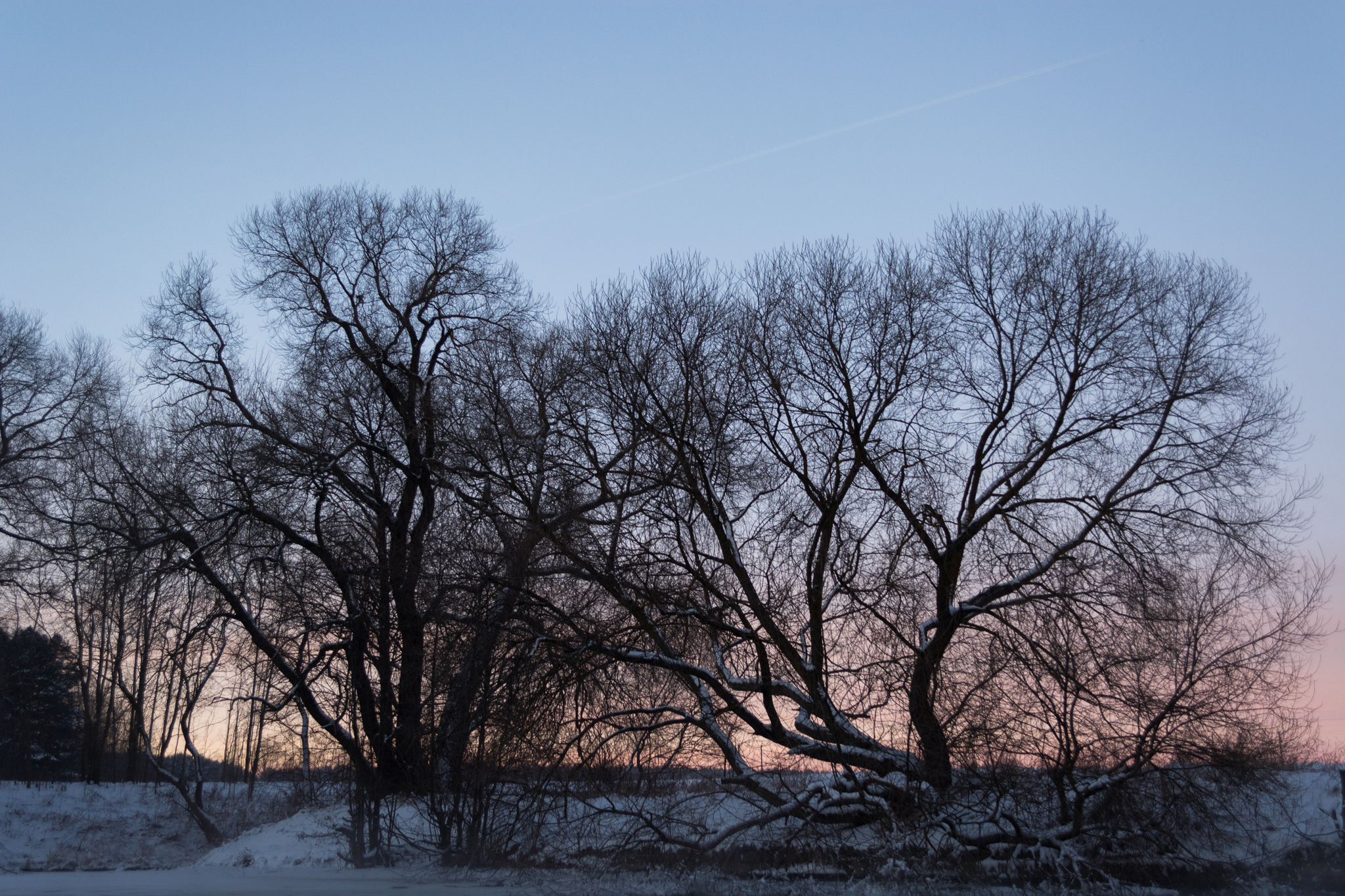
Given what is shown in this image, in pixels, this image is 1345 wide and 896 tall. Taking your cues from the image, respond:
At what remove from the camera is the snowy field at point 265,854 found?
385 inches

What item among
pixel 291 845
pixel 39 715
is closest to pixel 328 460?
pixel 291 845

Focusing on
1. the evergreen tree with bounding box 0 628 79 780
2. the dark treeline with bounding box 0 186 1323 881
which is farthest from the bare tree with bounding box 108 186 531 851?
the evergreen tree with bounding box 0 628 79 780

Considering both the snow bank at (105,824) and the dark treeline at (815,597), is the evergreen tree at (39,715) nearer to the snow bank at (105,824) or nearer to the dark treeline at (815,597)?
the snow bank at (105,824)

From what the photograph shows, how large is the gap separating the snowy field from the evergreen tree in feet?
31.9

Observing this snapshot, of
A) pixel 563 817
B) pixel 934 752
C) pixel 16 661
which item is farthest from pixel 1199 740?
pixel 16 661

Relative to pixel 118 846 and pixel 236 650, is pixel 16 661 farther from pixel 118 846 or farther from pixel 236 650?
pixel 236 650

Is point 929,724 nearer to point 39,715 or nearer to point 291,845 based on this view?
point 291,845

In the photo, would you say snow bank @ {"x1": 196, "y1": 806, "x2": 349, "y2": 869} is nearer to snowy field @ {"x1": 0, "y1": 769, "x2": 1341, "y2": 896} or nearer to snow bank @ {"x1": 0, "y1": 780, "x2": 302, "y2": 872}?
snowy field @ {"x1": 0, "y1": 769, "x2": 1341, "y2": 896}

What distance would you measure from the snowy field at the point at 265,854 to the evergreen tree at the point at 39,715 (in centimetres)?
974

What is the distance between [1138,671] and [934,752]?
2413mm

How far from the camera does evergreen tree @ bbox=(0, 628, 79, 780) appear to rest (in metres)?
34.3

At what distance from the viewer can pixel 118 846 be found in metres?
22.3

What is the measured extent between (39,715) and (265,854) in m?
27.7

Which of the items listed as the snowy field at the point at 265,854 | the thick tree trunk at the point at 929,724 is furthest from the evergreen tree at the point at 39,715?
the thick tree trunk at the point at 929,724
